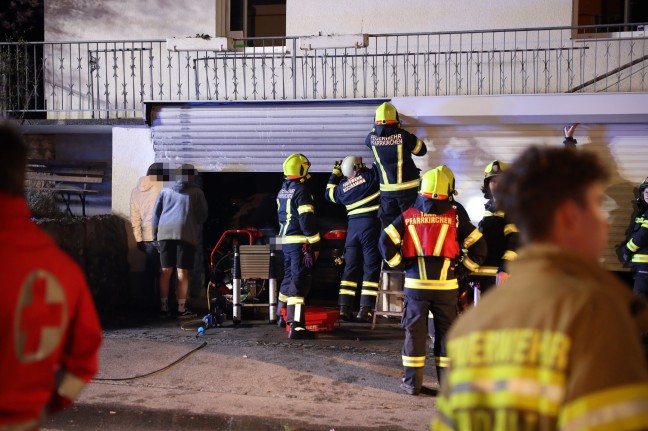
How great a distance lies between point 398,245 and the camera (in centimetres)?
734

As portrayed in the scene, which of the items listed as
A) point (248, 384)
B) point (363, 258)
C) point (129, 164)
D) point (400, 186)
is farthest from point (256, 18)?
point (248, 384)

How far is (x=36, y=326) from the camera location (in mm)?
2717

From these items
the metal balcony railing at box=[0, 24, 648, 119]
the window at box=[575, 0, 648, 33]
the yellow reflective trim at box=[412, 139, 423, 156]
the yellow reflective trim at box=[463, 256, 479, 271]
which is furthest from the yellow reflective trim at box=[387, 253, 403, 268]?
the window at box=[575, 0, 648, 33]

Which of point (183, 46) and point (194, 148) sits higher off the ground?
point (183, 46)

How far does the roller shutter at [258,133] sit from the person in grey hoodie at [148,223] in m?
0.33

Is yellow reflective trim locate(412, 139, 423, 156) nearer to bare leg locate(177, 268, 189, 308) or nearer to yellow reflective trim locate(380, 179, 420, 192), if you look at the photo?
yellow reflective trim locate(380, 179, 420, 192)

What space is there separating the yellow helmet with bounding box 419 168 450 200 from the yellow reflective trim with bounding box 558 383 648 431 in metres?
5.34

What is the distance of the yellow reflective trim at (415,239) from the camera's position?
23.8 feet

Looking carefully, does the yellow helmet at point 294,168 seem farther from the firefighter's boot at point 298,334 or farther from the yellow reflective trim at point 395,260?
the yellow reflective trim at point 395,260

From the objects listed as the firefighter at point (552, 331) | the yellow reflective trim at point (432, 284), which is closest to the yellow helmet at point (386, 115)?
the yellow reflective trim at point (432, 284)

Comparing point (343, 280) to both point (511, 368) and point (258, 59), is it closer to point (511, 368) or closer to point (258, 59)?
point (258, 59)

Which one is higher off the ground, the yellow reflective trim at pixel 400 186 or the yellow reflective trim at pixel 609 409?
the yellow reflective trim at pixel 400 186

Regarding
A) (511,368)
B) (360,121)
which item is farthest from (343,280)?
(511,368)

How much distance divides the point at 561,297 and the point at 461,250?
18.9ft
